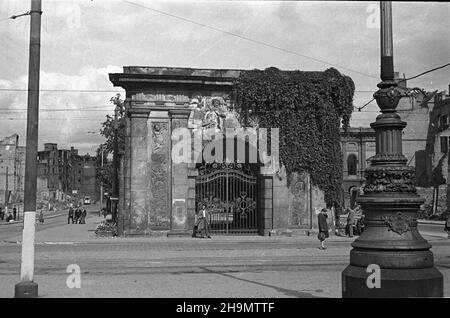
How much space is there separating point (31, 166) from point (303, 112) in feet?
70.9

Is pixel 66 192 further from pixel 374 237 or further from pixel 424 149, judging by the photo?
pixel 374 237

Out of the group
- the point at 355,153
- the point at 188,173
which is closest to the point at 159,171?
the point at 188,173

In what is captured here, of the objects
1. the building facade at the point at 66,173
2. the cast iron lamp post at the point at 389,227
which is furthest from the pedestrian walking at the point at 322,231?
the building facade at the point at 66,173

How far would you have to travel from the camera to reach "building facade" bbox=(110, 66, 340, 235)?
27922 millimetres

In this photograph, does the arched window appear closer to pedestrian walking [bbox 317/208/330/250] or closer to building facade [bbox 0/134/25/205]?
building facade [bbox 0/134/25/205]

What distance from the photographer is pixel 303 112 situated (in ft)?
97.9

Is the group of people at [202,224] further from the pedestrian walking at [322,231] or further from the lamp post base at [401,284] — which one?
the lamp post base at [401,284]

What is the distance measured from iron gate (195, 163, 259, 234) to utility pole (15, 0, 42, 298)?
765 inches

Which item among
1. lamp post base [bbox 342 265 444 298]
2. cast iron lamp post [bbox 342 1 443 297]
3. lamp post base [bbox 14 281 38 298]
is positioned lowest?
lamp post base [bbox 14 281 38 298]

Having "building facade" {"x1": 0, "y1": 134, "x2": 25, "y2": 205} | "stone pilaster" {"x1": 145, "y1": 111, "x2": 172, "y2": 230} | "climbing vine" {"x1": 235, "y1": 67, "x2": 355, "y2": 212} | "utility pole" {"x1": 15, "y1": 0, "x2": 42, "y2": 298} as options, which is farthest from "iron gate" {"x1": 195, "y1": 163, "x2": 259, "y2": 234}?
"building facade" {"x1": 0, "y1": 134, "x2": 25, "y2": 205}

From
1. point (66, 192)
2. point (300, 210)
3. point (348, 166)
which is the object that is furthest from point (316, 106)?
point (66, 192)

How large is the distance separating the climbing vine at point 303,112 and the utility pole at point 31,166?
1956cm
